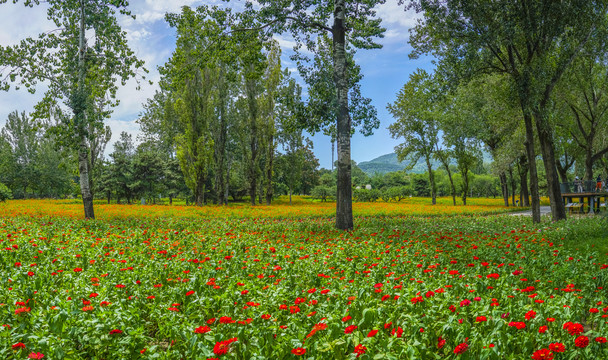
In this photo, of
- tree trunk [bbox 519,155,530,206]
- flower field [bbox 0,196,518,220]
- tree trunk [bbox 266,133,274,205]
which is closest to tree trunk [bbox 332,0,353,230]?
flower field [bbox 0,196,518,220]

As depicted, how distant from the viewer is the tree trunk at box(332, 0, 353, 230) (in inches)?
535

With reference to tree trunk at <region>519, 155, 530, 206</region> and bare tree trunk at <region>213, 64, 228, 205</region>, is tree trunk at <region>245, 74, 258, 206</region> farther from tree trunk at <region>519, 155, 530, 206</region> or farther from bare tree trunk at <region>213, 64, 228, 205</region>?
tree trunk at <region>519, 155, 530, 206</region>

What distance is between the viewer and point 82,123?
649 inches

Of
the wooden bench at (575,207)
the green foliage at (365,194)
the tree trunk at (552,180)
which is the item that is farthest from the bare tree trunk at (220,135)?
the wooden bench at (575,207)

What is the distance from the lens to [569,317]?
370 cm

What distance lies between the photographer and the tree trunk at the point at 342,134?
13.6 metres

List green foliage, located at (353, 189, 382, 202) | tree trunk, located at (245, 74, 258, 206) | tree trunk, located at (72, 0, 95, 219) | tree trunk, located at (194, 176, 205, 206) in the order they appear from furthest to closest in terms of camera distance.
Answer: green foliage, located at (353, 189, 382, 202)
tree trunk, located at (245, 74, 258, 206)
tree trunk, located at (194, 176, 205, 206)
tree trunk, located at (72, 0, 95, 219)

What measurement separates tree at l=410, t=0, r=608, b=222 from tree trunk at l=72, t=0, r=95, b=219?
56.7ft

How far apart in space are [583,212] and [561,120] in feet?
23.8

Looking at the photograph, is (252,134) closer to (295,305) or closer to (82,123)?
(82,123)

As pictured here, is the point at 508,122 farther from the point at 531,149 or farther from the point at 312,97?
the point at 312,97

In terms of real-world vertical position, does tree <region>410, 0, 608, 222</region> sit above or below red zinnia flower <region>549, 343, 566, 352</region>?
above

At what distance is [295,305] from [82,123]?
17039 millimetres

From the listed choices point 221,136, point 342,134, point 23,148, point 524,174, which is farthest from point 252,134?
point 23,148
